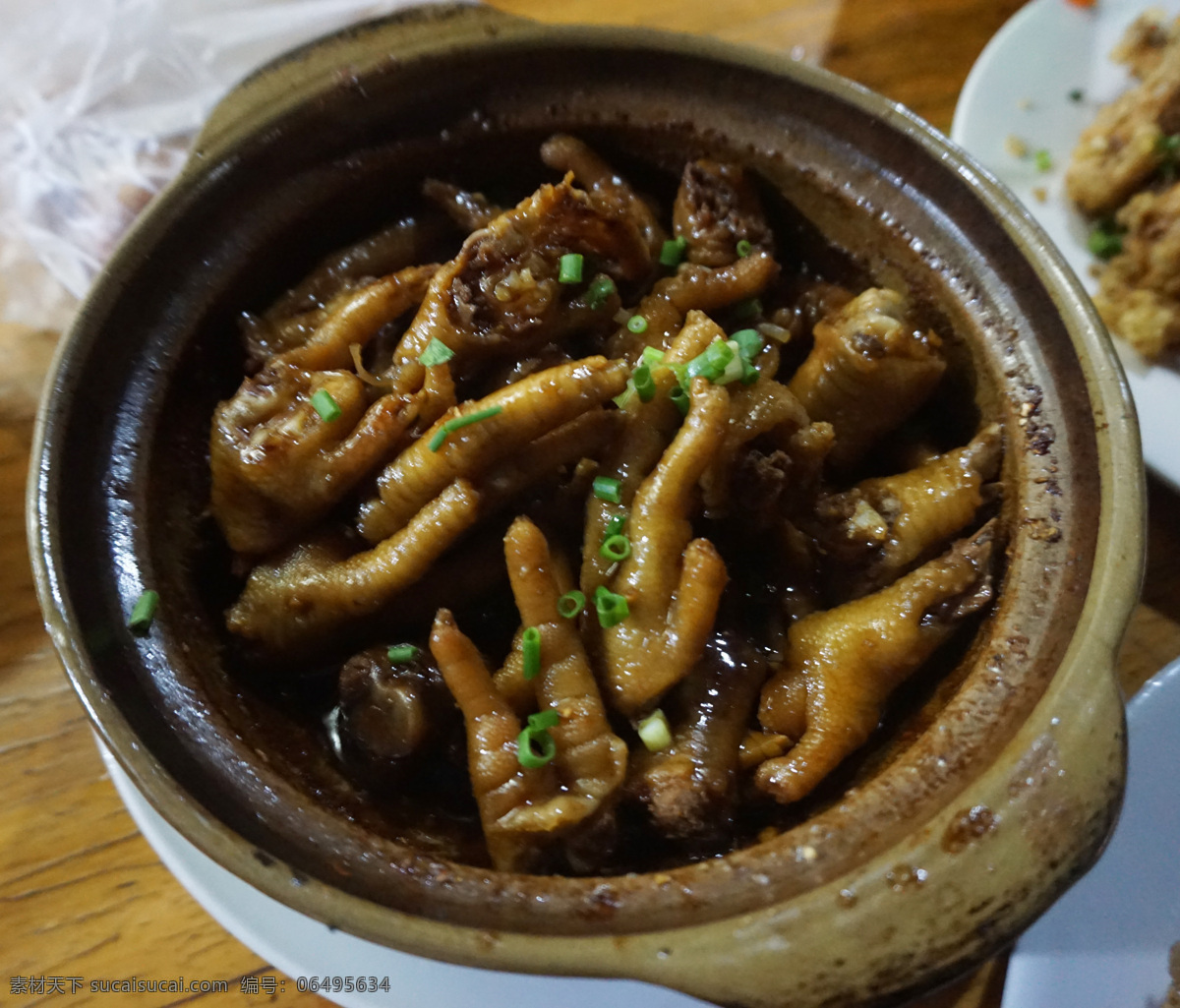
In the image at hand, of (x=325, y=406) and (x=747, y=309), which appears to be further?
(x=747, y=309)

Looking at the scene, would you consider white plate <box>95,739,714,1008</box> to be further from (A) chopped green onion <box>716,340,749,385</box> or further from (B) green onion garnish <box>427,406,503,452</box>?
(A) chopped green onion <box>716,340,749,385</box>

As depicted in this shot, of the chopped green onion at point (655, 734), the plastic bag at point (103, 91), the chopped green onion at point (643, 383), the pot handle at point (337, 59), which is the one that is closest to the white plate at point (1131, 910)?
the chopped green onion at point (655, 734)

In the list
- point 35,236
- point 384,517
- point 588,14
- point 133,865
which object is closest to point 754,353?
point 384,517

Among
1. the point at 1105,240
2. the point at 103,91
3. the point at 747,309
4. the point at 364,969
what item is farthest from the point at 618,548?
the point at 103,91

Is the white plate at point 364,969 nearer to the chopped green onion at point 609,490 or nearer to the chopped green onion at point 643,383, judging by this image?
the chopped green onion at point 609,490

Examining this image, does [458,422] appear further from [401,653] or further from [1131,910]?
[1131,910]
